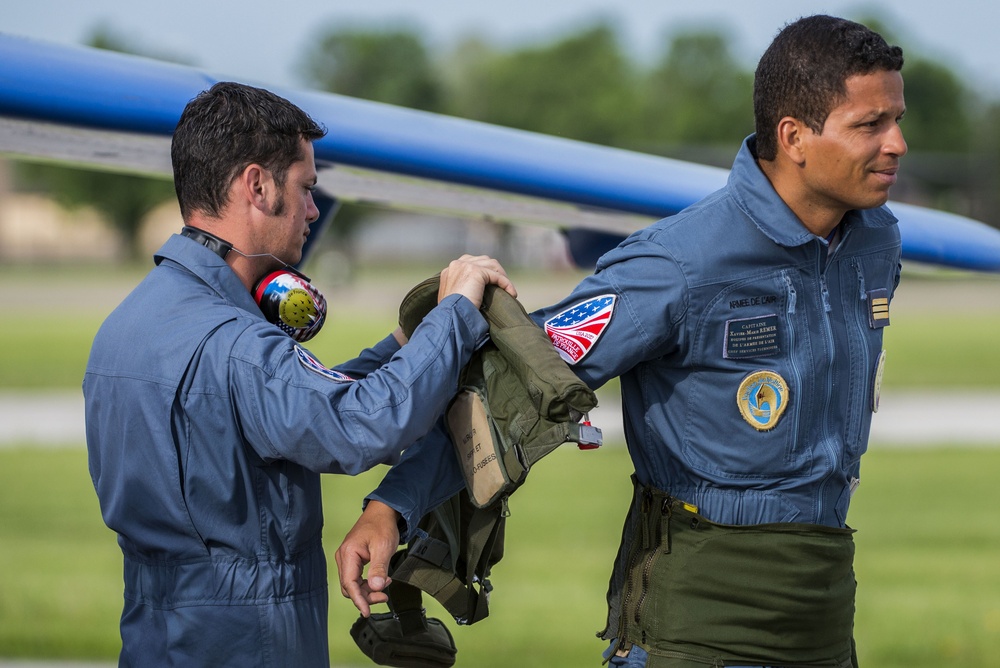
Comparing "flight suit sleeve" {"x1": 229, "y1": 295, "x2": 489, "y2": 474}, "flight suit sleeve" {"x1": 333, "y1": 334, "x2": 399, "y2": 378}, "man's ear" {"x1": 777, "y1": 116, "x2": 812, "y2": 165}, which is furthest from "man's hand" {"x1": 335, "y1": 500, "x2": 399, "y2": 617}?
"man's ear" {"x1": 777, "y1": 116, "x2": 812, "y2": 165}

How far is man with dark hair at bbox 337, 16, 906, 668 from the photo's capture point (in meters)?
2.39

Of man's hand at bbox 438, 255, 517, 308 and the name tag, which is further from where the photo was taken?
the name tag

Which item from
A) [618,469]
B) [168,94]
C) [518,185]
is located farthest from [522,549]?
[168,94]

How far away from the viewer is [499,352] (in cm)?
239

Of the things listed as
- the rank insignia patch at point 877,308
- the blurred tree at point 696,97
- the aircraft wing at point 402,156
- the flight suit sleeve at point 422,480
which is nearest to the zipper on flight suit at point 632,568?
the flight suit sleeve at point 422,480

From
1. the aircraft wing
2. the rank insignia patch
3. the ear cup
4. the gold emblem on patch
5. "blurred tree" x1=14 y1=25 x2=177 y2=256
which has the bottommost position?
the gold emblem on patch

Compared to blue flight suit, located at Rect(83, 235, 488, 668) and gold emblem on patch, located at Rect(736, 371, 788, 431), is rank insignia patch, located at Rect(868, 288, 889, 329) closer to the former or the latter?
gold emblem on patch, located at Rect(736, 371, 788, 431)

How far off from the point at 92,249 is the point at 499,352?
274ft

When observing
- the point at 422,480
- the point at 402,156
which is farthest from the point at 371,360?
the point at 402,156

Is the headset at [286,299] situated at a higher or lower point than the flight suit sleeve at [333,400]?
higher

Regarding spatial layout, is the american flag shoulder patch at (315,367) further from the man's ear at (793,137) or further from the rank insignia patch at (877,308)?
the rank insignia patch at (877,308)

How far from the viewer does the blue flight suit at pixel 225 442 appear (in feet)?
6.88

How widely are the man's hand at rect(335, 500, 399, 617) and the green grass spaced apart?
3307mm

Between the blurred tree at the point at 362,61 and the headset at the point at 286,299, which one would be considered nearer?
the headset at the point at 286,299
